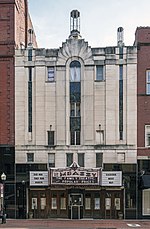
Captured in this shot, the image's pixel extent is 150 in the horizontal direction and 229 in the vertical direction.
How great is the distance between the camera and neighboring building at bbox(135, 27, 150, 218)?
3338 cm

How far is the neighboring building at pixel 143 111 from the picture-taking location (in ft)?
109

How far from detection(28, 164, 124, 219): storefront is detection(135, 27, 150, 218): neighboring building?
6.94 feet

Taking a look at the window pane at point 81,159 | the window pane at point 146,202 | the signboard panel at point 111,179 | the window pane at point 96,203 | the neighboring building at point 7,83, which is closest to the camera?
the signboard panel at point 111,179

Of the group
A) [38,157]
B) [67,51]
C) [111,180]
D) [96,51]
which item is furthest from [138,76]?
[38,157]

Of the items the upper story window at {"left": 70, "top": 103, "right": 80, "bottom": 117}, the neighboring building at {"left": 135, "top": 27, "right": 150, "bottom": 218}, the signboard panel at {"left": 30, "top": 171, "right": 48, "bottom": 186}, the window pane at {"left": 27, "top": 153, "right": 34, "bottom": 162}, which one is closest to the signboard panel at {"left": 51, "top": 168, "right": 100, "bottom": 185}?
the signboard panel at {"left": 30, "top": 171, "right": 48, "bottom": 186}

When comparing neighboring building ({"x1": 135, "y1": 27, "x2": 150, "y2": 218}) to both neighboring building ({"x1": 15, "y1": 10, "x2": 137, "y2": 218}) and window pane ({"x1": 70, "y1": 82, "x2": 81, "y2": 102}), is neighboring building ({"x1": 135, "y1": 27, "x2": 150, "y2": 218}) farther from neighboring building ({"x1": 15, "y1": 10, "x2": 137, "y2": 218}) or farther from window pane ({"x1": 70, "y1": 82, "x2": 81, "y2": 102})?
window pane ({"x1": 70, "y1": 82, "x2": 81, "y2": 102})

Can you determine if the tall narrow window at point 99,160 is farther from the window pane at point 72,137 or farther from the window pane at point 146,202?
the window pane at point 146,202

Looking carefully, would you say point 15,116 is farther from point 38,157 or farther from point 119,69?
point 119,69

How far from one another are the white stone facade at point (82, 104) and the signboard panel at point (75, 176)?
1.11m

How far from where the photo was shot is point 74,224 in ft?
100

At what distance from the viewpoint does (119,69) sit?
34500 millimetres

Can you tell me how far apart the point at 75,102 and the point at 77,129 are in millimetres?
2588

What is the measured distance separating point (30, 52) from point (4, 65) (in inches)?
110

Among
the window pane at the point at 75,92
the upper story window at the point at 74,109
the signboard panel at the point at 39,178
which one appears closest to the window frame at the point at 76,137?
the upper story window at the point at 74,109
